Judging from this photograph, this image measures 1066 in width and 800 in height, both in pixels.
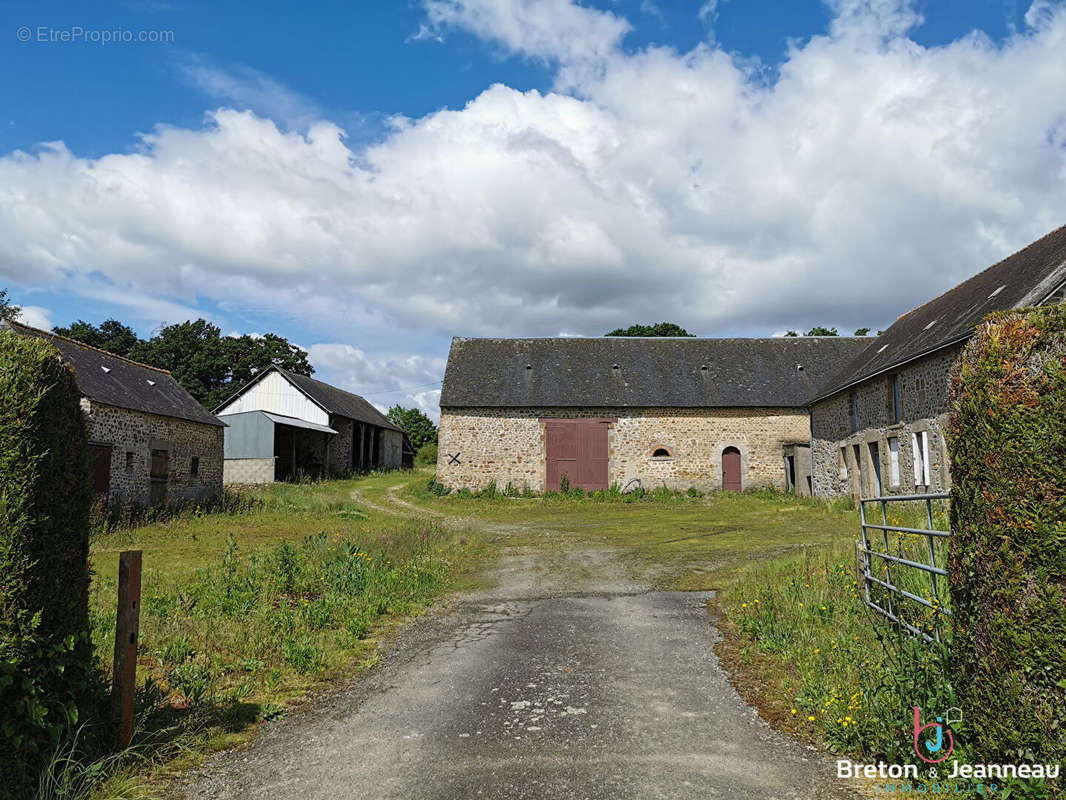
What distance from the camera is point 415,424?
63.4 m

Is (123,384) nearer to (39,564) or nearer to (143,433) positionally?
(143,433)

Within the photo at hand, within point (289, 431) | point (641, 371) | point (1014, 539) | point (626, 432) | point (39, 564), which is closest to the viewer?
point (1014, 539)

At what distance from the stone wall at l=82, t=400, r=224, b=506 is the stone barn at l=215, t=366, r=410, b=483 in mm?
5629

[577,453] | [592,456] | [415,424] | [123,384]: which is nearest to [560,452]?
[577,453]

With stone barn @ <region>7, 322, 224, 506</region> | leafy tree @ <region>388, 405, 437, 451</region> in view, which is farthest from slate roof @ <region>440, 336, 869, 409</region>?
leafy tree @ <region>388, 405, 437, 451</region>

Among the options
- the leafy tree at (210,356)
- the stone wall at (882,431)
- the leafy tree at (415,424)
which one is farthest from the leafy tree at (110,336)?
the stone wall at (882,431)

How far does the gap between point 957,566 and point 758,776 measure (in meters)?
1.55

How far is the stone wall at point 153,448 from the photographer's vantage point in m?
17.1

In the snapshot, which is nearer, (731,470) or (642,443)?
(731,470)

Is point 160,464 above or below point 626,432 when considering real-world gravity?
below

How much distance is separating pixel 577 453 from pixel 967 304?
1400 centimetres

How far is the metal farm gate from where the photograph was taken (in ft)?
15.1

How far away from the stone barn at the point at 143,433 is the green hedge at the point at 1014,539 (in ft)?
55.1

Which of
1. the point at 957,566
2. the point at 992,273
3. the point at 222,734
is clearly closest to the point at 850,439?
the point at 992,273
